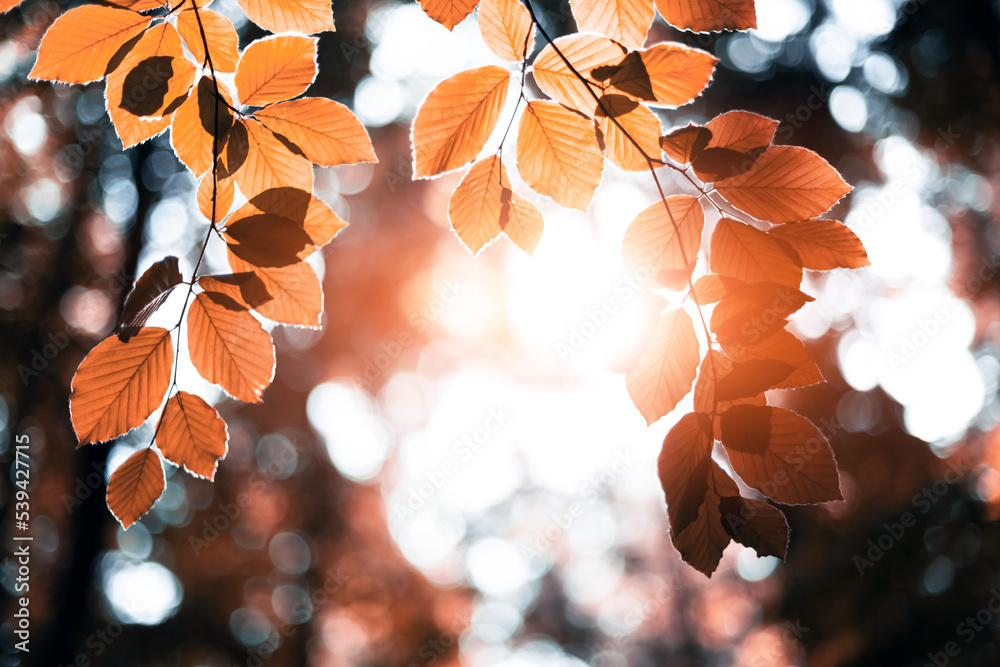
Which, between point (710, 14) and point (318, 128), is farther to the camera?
point (318, 128)

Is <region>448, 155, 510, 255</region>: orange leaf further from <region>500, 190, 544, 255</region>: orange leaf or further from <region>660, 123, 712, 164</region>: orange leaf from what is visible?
<region>660, 123, 712, 164</region>: orange leaf

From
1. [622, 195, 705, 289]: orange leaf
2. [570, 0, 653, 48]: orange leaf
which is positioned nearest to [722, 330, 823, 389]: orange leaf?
[622, 195, 705, 289]: orange leaf

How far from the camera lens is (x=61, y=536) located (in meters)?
7.45

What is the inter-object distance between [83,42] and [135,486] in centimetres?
54

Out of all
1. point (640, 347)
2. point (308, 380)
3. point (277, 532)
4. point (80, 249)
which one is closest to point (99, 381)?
point (640, 347)

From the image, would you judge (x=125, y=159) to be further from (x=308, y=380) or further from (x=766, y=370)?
(x=766, y=370)

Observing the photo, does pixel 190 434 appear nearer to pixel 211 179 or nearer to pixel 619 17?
pixel 211 179

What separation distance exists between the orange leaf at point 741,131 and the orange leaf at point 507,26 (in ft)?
0.79

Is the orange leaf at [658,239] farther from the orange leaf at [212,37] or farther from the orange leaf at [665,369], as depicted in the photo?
the orange leaf at [212,37]

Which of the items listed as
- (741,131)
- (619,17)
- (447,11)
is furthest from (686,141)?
(447,11)

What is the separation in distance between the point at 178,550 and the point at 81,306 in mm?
4403

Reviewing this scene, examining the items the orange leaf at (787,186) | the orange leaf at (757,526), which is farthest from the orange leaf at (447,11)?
the orange leaf at (757,526)

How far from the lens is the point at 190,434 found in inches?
26.2

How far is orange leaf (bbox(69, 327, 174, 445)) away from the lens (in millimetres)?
591
